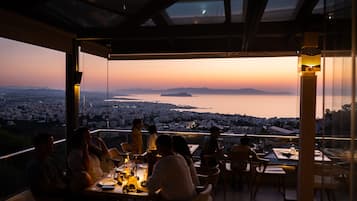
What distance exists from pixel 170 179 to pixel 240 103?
495 centimetres

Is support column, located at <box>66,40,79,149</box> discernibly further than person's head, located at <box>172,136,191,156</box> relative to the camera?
Yes

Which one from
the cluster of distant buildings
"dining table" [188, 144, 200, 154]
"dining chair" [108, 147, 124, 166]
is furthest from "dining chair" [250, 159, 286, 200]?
"dining chair" [108, 147, 124, 166]

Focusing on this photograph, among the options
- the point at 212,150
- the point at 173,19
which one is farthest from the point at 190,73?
the point at 212,150

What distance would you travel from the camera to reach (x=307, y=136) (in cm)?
583

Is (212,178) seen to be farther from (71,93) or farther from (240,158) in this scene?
(71,93)

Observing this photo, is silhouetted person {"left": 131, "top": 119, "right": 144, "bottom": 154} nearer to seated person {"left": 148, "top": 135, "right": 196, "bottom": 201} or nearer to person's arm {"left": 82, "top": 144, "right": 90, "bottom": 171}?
person's arm {"left": 82, "top": 144, "right": 90, "bottom": 171}

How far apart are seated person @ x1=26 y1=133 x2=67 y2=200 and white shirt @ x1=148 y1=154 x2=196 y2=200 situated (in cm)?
103

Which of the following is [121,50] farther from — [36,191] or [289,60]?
[36,191]

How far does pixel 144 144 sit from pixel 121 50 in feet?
7.23

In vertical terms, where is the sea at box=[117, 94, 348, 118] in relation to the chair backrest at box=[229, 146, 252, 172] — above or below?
above

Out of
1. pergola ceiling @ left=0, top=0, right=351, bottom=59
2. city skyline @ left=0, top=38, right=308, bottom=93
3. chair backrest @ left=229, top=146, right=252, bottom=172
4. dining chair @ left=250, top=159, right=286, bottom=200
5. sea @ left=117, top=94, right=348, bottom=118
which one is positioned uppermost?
pergola ceiling @ left=0, top=0, right=351, bottom=59

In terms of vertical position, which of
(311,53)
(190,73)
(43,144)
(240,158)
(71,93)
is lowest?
(240,158)

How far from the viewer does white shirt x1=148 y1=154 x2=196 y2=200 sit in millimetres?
3453

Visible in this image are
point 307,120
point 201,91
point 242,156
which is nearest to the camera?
point 307,120
